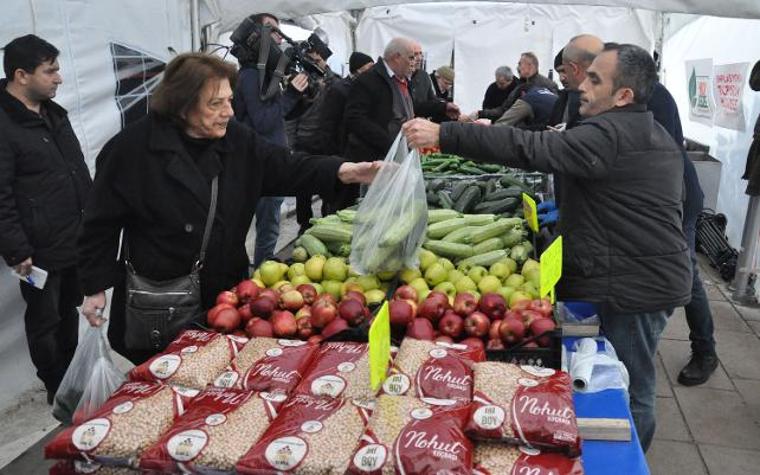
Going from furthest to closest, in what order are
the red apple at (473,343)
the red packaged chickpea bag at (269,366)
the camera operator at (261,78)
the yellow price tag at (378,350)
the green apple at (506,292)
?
the camera operator at (261,78) < the green apple at (506,292) < the red apple at (473,343) < the red packaged chickpea bag at (269,366) < the yellow price tag at (378,350)

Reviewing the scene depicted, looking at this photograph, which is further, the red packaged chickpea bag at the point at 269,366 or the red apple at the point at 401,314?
the red apple at the point at 401,314

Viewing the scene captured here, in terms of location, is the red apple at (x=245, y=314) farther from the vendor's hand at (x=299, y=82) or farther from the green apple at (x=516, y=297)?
the vendor's hand at (x=299, y=82)

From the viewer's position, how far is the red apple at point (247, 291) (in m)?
2.52

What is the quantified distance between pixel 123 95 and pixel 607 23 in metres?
8.89

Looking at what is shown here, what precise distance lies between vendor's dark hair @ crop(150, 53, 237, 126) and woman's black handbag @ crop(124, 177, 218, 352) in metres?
0.31

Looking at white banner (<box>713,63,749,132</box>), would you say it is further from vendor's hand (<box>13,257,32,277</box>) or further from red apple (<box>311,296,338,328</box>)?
vendor's hand (<box>13,257,32,277</box>)

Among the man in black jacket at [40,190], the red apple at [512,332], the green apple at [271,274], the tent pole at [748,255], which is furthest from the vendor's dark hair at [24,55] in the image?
the tent pole at [748,255]

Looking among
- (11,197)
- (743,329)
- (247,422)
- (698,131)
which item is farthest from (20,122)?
(698,131)

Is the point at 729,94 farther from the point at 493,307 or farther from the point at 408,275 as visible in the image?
the point at 493,307

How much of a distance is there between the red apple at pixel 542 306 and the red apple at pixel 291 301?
0.86 metres

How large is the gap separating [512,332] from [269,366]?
819mm

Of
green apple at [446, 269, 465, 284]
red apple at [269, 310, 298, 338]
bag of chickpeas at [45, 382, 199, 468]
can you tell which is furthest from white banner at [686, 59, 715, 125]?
bag of chickpeas at [45, 382, 199, 468]

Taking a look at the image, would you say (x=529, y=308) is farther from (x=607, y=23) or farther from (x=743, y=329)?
(x=607, y=23)

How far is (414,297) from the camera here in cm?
252
